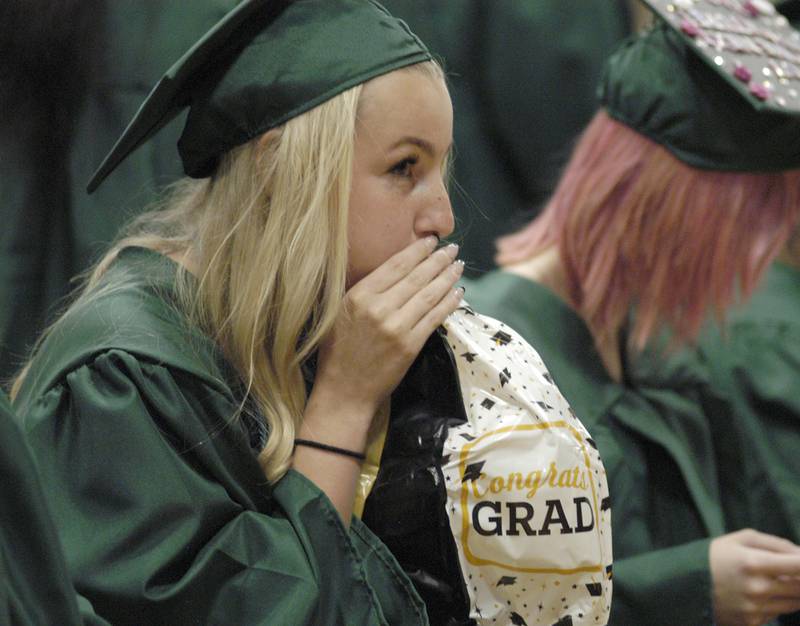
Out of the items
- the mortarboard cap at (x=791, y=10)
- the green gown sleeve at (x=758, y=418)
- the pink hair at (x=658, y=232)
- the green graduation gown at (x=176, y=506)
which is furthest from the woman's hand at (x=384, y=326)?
the mortarboard cap at (x=791, y=10)

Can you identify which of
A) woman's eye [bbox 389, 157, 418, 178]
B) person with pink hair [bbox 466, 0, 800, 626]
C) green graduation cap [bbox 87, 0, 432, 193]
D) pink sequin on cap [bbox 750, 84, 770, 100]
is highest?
green graduation cap [bbox 87, 0, 432, 193]

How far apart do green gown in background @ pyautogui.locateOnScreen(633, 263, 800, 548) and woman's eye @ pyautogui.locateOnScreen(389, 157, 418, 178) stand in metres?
0.87

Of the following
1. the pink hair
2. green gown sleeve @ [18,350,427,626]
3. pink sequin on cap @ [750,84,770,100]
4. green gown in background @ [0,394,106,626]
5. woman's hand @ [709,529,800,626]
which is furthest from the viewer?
the pink hair

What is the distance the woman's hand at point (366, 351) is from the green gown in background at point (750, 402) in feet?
2.79

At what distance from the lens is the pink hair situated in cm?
210

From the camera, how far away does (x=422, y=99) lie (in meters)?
1.41

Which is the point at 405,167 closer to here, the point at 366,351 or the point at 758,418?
the point at 366,351

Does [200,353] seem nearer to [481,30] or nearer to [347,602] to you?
[347,602]

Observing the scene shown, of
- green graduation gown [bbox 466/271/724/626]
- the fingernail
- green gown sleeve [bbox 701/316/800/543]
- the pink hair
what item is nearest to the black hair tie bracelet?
the fingernail

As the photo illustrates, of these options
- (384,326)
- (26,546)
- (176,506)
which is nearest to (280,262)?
(384,326)

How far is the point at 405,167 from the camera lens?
4.67 feet

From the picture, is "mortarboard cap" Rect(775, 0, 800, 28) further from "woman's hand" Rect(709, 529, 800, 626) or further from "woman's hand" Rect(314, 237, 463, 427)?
"woman's hand" Rect(314, 237, 463, 427)

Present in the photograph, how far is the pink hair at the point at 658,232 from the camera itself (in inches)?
82.7

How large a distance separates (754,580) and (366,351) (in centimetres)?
72
